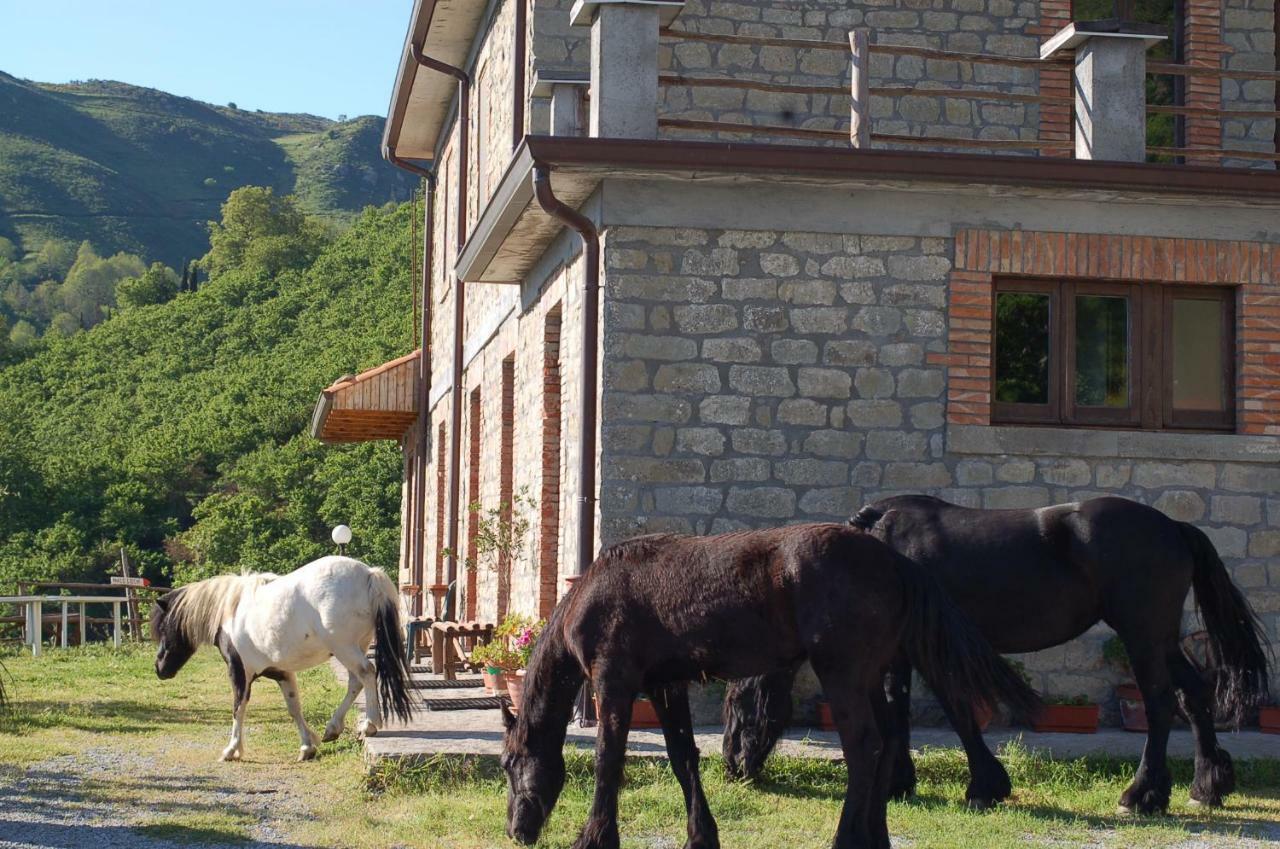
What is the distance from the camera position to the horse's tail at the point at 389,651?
33.9 feet

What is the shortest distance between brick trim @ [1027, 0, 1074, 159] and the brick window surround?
2.30 metres

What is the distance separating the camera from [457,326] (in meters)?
18.1

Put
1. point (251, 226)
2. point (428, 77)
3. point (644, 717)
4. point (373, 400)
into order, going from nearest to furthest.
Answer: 1. point (644, 717)
2. point (428, 77)
3. point (373, 400)
4. point (251, 226)

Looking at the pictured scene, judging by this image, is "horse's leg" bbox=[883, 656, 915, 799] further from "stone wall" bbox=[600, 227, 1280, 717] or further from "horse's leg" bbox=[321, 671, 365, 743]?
"horse's leg" bbox=[321, 671, 365, 743]

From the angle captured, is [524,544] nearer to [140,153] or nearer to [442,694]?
[442,694]

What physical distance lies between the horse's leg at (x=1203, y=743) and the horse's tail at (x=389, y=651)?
466cm

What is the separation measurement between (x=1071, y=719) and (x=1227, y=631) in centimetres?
200

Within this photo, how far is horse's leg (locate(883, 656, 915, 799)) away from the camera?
7611 millimetres

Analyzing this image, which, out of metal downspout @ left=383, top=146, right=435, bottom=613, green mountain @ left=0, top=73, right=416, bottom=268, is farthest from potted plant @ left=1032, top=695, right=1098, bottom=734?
green mountain @ left=0, top=73, right=416, bottom=268

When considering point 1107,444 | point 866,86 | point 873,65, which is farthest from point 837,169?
point 873,65

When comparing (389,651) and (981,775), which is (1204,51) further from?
(389,651)

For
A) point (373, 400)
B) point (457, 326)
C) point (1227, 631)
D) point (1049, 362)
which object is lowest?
point (1227, 631)

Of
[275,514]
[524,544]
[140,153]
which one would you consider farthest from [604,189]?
[140,153]

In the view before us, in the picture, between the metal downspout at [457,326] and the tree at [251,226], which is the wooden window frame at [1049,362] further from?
the tree at [251,226]
